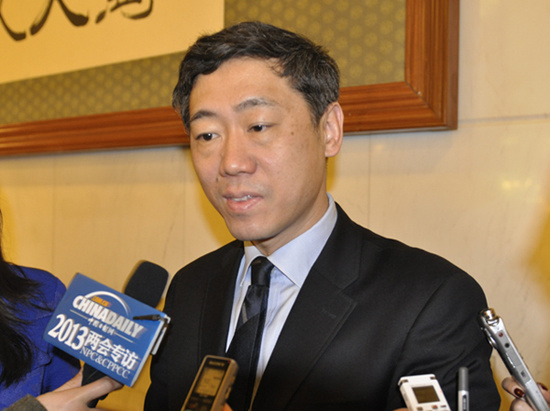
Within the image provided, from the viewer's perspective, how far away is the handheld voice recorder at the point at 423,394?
84cm

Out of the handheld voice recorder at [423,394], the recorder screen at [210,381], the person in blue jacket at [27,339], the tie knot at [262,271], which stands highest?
the tie knot at [262,271]

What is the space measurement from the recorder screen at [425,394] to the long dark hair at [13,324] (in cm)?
109

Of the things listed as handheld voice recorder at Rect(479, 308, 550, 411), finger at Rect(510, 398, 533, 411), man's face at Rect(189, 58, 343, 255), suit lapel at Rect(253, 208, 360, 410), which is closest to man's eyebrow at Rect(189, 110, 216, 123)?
man's face at Rect(189, 58, 343, 255)

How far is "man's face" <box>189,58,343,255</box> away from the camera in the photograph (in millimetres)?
1262

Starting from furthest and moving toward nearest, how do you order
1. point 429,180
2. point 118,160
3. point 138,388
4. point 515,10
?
1. point 118,160
2. point 138,388
3. point 429,180
4. point 515,10

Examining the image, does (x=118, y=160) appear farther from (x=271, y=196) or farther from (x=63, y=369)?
(x=271, y=196)

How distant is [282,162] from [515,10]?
81 cm

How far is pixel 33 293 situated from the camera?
171 centimetres

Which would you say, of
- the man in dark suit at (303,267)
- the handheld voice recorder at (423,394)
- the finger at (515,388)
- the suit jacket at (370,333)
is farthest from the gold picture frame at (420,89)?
the handheld voice recorder at (423,394)

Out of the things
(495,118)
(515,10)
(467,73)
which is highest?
(515,10)

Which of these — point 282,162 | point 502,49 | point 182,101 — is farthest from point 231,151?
point 502,49

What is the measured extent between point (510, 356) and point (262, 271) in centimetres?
57

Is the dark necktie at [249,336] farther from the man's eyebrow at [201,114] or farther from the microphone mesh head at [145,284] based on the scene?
the man's eyebrow at [201,114]

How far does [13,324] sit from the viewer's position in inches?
64.7
